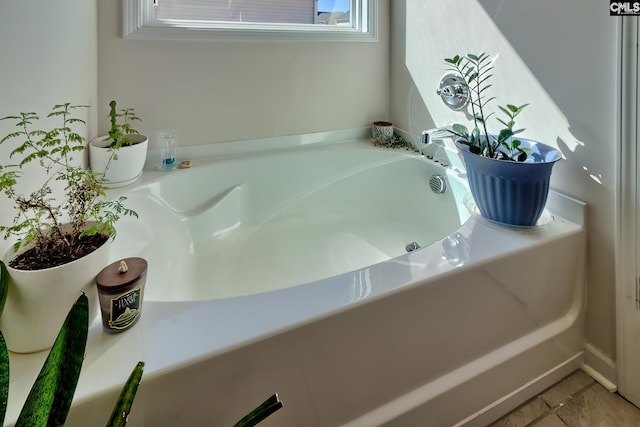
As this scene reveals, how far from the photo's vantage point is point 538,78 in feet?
4.09

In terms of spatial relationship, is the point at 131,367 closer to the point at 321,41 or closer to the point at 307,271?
the point at 307,271

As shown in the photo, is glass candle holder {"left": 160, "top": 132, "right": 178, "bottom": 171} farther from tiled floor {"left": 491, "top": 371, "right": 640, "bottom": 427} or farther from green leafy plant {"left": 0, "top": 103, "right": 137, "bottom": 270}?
tiled floor {"left": 491, "top": 371, "right": 640, "bottom": 427}

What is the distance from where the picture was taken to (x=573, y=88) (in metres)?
1.14

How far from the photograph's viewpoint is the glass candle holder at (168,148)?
5.38 feet

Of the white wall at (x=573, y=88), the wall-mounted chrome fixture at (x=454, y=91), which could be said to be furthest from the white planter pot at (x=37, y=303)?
the wall-mounted chrome fixture at (x=454, y=91)

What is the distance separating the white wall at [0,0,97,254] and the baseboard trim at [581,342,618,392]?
66.7 inches

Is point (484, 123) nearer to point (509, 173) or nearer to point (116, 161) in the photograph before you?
point (509, 173)

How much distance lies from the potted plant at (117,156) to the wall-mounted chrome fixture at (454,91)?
1284 mm

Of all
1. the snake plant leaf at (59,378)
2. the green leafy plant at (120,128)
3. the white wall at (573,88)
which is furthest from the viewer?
the green leafy plant at (120,128)

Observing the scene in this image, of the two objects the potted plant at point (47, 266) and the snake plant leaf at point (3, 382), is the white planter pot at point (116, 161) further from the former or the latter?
the snake plant leaf at point (3, 382)

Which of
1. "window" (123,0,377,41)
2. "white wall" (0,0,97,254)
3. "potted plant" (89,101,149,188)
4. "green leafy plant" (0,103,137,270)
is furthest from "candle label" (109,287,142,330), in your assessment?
"window" (123,0,377,41)

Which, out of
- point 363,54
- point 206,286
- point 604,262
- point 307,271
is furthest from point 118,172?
point 604,262

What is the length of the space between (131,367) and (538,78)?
1425 millimetres

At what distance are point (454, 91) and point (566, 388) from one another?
1.18m
